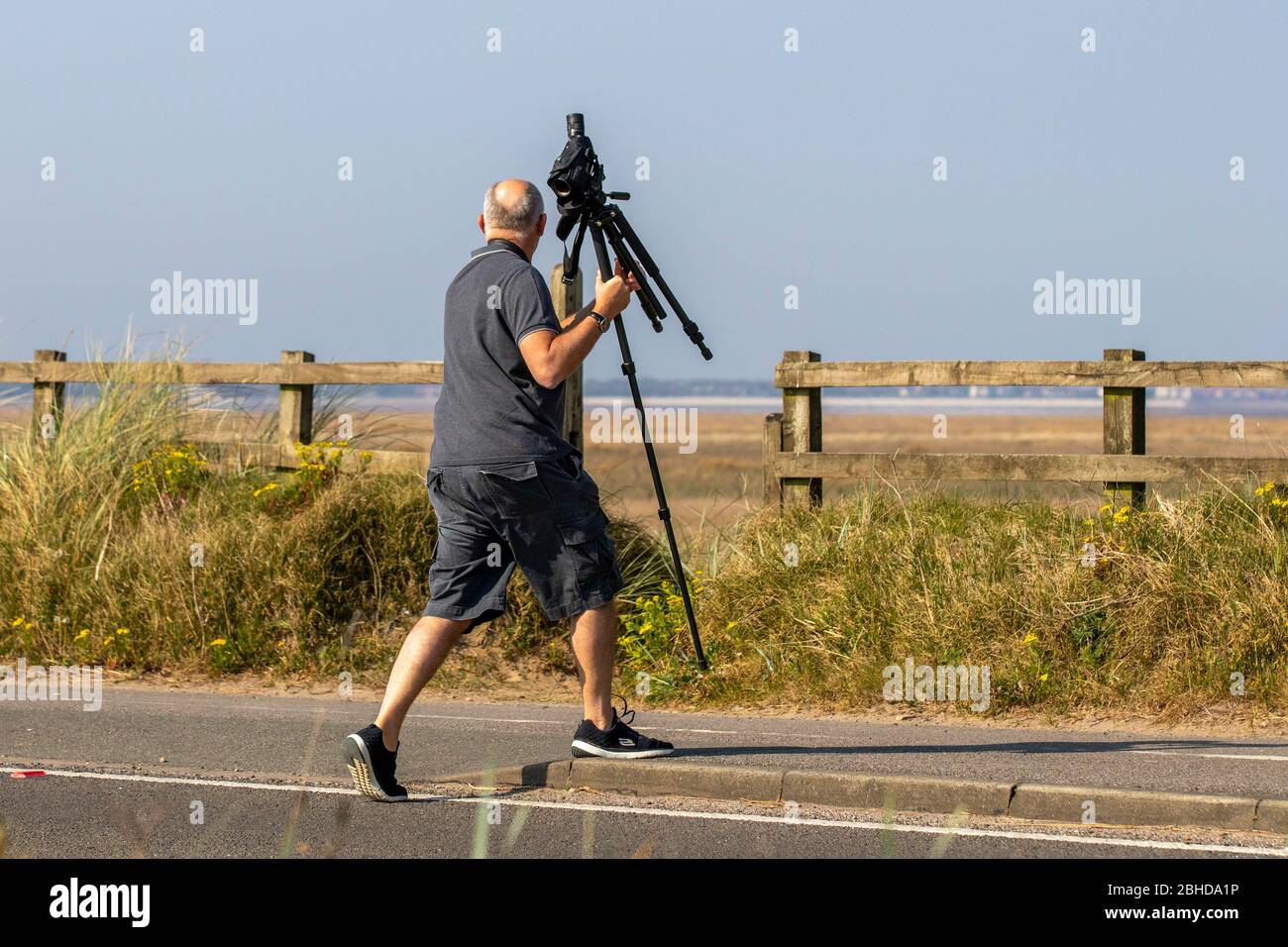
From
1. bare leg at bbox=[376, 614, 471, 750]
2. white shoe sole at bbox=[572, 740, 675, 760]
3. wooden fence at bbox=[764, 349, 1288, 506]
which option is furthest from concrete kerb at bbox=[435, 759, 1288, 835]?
wooden fence at bbox=[764, 349, 1288, 506]

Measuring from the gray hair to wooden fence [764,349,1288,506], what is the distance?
4435 millimetres

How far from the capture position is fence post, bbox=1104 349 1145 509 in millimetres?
9750

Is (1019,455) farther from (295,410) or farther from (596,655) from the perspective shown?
(295,410)

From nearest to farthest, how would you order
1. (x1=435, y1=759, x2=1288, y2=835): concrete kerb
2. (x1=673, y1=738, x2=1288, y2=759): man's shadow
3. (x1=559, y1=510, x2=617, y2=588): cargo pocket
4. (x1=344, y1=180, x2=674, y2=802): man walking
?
1. (x1=435, y1=759, x2=1288, y2=835): concrete kerb
2. (x1=344, y1=180, x2=674, y2=802): man walking
3. (x1=559, y1=510, x2=617, y2=588): cargo pocket
4. (x1=673, y1=738, x2=1288, y2=759): man's shadow

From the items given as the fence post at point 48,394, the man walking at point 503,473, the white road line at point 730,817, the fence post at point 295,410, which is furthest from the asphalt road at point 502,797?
the fence post at point 48,394

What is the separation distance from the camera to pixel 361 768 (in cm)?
602

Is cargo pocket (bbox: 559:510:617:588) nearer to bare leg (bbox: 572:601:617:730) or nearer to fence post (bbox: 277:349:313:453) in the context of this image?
bare leg (bbox: 572:601:617:730)

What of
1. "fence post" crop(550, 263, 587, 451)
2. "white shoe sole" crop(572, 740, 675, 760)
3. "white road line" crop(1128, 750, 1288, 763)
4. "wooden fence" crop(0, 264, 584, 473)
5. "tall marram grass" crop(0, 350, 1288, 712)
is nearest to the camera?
"white shoe sole" crop(572, 740, 675, 760)

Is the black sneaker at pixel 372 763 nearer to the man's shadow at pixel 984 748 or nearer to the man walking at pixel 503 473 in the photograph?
the man walking at pixel 503 473

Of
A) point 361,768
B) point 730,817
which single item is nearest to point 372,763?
point 361,768

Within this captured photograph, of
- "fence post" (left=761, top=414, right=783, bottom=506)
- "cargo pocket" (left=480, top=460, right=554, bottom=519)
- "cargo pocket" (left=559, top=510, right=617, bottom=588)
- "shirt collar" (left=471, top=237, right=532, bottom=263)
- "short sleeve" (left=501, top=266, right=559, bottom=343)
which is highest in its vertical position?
"shirt collar" (left=471, top=237, right=532, bottom=263)

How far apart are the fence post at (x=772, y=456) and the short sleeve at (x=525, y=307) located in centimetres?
489

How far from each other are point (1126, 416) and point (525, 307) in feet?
16.8

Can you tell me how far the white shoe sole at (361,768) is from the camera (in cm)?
598
